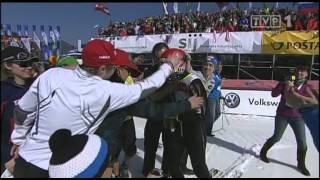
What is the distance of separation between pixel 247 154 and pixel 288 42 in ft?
22.9

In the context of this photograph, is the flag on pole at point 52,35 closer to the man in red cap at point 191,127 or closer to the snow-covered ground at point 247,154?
the snow-covered ground at point 247,154

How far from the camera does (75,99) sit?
2109 millimetres

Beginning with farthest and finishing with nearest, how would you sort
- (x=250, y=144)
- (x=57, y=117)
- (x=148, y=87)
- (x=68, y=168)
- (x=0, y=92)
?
1. (x=250, y=144)
2. (x=0, y=92)
3. (x=148, y=87)
4. (x=57, y=117)
5. (x=68, y=168)

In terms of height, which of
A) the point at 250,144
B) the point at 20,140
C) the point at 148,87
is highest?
the point at 148,87

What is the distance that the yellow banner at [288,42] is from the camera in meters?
11.7

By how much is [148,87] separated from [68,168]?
0.80 metres

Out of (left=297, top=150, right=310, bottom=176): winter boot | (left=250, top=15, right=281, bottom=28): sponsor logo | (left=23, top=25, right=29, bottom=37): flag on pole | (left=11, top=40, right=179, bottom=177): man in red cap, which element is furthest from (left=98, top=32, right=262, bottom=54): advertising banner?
(left=11, top=40, right=179, bottom=177): man in red cap

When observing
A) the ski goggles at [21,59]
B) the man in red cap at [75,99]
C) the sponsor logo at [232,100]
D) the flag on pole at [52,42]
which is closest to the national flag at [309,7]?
the man in red cap at [75,99]

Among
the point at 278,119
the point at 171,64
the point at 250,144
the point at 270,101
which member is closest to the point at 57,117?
the point at 171,64

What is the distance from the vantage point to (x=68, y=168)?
1.61 m

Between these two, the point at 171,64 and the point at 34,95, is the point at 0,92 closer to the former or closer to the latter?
the point at 34,95

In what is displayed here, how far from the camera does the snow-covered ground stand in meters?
5.18

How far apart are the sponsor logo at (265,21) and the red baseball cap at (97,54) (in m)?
11.9

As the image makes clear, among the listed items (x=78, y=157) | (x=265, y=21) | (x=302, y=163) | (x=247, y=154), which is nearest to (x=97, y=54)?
(x=78, y=157)
